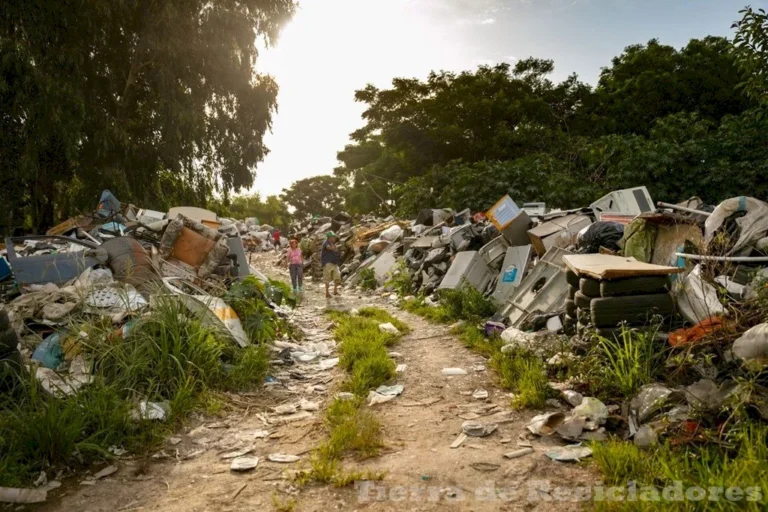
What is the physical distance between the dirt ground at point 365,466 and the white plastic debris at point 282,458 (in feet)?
0.12

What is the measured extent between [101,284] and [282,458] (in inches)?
118

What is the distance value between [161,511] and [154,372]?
57.7 inches

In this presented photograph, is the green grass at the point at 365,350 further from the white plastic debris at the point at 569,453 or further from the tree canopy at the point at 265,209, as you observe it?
the tree canopy at the point at 265,209

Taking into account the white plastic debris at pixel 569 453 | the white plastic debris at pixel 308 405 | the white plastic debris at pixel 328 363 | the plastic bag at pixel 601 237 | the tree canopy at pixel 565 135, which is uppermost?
the tree canopy at pixel 565 135

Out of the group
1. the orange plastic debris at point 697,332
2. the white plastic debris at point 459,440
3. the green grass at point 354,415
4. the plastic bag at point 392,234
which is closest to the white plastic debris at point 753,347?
the orange plastic debris at point 697,332

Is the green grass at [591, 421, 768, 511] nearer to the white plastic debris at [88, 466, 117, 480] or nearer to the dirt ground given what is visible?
the dirt ground

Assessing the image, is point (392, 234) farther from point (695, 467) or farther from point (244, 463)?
point (695, 467)

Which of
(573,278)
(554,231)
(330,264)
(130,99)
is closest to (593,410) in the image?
(573,278)

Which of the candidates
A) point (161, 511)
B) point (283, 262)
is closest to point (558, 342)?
point (161, 511)

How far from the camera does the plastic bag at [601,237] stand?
17.3 ft

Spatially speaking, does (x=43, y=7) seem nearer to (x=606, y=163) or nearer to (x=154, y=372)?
(x=154, y=372)

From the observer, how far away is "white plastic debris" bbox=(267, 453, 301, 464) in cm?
279

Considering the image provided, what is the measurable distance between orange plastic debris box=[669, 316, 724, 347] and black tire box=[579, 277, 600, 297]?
669 mm

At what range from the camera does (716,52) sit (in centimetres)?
2038
